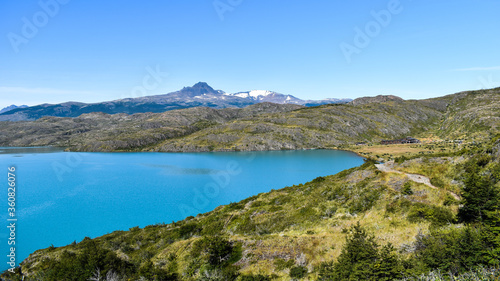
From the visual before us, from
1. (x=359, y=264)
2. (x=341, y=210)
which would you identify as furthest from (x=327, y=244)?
(x=341, y=210)

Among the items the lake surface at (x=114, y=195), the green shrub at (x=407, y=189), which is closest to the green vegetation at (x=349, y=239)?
the green shrub at (x=407, y=189)

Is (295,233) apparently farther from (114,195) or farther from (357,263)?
(114,195)

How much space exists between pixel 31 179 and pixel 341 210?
461 ft

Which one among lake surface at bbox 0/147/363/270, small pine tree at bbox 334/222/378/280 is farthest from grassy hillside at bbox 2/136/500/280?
lake surface at bbox 0/147/363/270

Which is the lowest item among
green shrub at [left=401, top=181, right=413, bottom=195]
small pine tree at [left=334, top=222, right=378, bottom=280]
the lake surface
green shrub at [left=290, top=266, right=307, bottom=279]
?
the lake surface

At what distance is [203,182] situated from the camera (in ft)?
348

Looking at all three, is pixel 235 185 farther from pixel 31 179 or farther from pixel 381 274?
pixel 31 179

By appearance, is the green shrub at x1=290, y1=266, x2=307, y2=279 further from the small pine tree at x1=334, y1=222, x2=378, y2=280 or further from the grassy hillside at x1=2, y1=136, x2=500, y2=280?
the small pine tree at x1=334, y1=222, x2=378, y2=280

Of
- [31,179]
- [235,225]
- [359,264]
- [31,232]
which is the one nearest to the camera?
[359,264]

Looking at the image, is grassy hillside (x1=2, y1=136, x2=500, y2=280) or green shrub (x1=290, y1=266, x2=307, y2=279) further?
grassy hillside (x1=2, y1=136, x2=500, y2=280)

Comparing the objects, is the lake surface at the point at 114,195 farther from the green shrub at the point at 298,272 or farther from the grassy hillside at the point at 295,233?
the green shrub at the point at 298,272

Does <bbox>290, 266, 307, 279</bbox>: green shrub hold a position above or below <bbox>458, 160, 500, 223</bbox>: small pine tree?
below

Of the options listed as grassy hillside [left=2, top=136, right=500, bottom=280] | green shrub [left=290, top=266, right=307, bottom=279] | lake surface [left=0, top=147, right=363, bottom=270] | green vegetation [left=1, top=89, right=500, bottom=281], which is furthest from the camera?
lake surface [left=0, top=147, right=363, bottom=270]

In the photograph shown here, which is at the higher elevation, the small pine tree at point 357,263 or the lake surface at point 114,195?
the small pine tree at point 357,263
